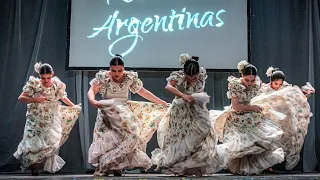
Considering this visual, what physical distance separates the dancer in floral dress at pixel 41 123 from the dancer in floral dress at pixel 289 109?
264cm

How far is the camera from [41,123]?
6680 mm

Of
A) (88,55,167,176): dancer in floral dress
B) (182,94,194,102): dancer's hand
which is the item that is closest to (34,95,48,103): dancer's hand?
(88,55,167,176): dancer in floral dress

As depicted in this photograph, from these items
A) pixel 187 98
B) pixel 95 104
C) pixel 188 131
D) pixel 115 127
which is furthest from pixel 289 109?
pixel 95 104

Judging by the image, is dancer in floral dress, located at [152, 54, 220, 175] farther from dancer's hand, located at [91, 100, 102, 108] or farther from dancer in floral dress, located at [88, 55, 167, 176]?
dancer's hand, located at [91, 100, 102, 108]

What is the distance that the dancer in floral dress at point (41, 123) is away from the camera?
21.7ft

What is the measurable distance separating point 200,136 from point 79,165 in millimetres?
2554

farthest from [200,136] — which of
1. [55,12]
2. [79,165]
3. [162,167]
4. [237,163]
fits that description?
[55,12]

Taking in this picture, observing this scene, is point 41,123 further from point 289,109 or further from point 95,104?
point 289,109

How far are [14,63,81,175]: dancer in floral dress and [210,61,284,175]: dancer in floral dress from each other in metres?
2.09

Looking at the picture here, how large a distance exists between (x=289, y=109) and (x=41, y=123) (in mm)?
3196

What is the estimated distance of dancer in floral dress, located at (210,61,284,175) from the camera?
637 cm

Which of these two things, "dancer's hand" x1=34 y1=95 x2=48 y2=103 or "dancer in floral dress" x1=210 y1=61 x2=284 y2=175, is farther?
"dancer's hand" x1=34 y1=95 x2=48 y2=103

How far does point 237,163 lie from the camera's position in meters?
6.65

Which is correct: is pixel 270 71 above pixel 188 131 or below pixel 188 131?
above
